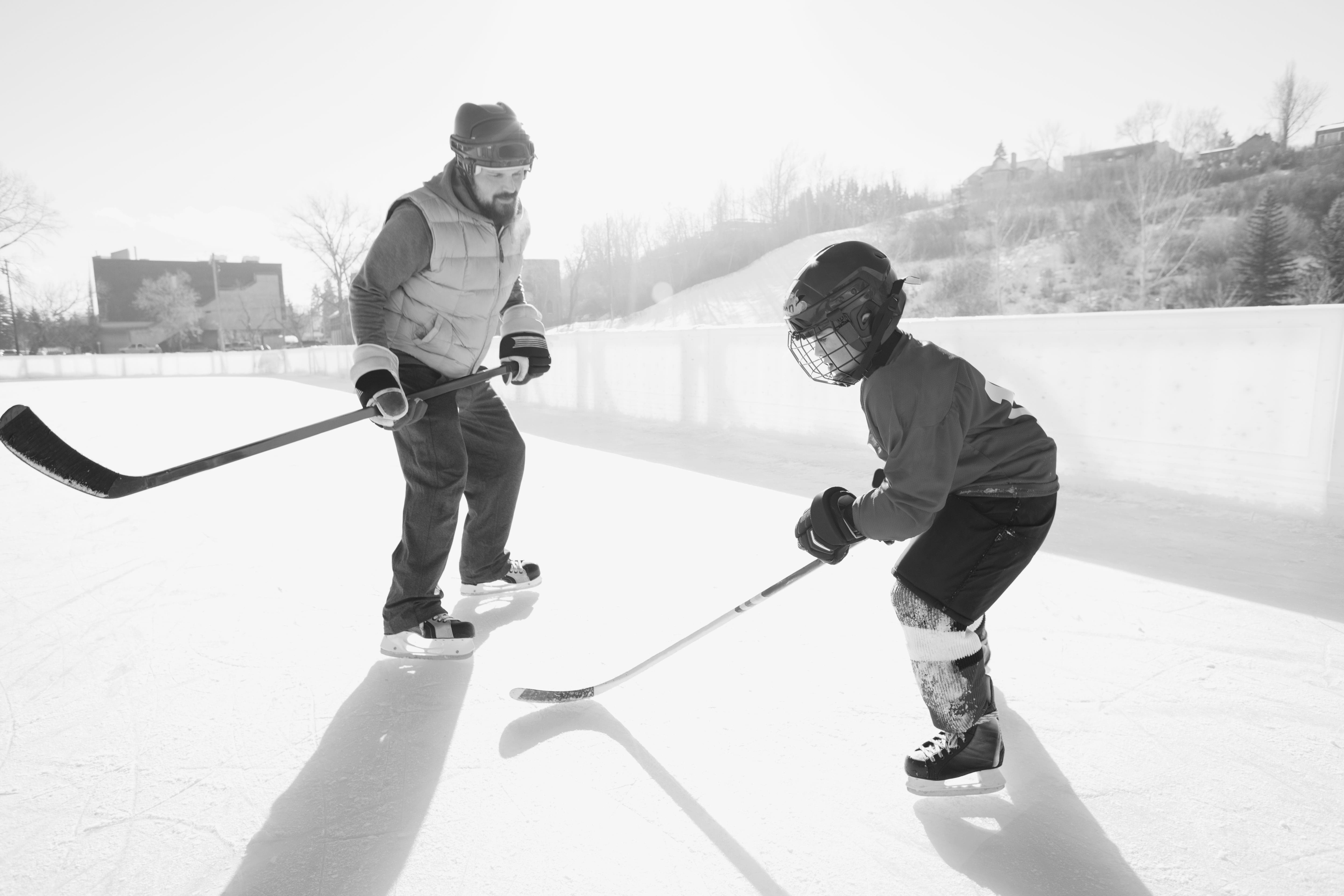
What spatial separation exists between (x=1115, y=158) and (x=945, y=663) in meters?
49.2

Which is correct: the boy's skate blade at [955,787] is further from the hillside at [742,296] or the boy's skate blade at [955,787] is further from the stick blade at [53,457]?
the hillside at [742,296]

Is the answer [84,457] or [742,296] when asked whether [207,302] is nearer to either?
[742,296]

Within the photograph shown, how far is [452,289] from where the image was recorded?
2385 millimetres

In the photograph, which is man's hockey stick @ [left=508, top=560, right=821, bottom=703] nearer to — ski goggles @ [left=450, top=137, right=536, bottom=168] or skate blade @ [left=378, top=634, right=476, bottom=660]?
skate blade @ [left=378, top=634, right=476, bottom=660]

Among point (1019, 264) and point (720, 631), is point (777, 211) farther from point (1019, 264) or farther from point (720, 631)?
point (720, 631)

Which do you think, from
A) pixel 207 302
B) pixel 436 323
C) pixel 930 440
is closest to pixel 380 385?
pixel 436 323

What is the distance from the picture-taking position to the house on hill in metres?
37.8

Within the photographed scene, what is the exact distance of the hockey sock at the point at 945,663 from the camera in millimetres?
1602

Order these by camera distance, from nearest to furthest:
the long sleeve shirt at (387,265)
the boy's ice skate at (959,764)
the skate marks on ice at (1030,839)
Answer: the skate marks on ice at (1030,839) → the boy's ice skate at (959,764) → the long sleeve shirt at (387,265)

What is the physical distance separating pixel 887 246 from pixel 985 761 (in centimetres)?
3461

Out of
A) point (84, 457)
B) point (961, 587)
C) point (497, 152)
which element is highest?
point (497, 152)

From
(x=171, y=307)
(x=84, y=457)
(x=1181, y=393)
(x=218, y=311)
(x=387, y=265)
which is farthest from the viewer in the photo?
(x=171, y=307)

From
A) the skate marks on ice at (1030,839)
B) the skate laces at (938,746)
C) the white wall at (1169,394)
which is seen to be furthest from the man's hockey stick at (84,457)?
the white wall at (1169,394)

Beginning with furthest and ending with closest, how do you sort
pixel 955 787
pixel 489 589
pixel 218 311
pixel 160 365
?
1. pixel 218 311
2. pixel 160 365
3. pixel 489 589
4. pixel 955 787
